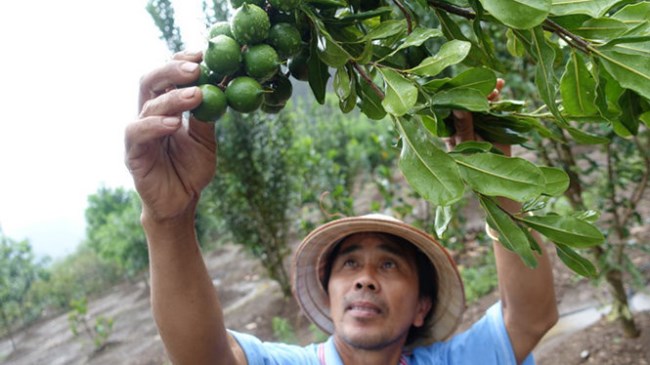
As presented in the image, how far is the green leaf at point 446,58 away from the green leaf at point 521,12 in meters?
0.10

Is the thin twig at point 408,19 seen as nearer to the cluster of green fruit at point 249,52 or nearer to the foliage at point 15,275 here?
the cluster of green fruit at point 249,52

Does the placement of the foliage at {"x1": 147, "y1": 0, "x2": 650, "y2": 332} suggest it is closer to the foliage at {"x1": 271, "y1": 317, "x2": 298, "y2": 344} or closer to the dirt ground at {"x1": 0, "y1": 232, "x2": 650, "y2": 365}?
the dirt ground at {"x1": 0, "y1": 232, "x2": 650, "y2": 365}

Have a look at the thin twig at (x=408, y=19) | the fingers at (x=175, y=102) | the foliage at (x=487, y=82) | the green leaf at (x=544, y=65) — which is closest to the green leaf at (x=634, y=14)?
the foliage at (x=487, y=82)

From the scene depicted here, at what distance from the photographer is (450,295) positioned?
2.24 m

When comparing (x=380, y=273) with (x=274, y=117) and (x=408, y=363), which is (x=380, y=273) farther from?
(x=274, y=117)

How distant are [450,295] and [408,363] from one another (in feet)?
1.20

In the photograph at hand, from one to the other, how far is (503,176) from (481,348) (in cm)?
139

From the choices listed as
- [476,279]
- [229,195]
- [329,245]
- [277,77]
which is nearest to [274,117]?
[229,195]

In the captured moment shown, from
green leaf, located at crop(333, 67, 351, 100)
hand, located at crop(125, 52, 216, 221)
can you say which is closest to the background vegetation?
green leaf, located at crop(333, 67, 351, 100)

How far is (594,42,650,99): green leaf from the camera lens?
31.9 inches

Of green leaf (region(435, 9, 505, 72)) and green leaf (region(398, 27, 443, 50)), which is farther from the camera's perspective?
green leaf (region(435, 9, 505, 72))

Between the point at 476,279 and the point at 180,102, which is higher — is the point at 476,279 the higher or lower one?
the lower one

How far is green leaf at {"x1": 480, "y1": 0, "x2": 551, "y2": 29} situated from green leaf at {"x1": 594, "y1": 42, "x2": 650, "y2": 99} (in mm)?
171

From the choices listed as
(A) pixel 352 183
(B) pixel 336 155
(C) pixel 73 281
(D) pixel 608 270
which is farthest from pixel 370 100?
(C) pixel 73 281
